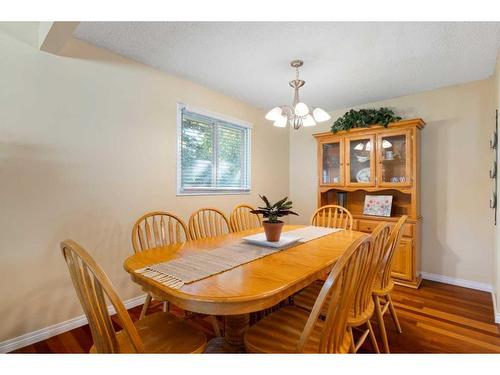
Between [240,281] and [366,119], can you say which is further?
[366,119]

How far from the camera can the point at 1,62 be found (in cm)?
169

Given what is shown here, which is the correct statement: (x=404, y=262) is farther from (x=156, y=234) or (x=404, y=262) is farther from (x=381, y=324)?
(x=156, y=234)

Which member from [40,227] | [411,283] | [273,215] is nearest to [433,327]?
[411,283]

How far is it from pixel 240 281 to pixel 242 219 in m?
1.45

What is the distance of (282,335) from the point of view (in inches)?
48.0

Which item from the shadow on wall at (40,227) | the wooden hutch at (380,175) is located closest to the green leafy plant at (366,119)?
the wooden hutch at (380,175)

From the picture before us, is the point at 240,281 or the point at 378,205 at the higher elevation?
the point at 378,205

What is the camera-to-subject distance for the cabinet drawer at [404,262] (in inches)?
109

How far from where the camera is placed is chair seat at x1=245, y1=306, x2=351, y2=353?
1132 millimetres

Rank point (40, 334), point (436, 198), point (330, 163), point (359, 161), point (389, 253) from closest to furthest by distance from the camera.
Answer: point (389, 253) → point (40, 334) → point (436, 198) → point (359, 161) → point (330, 163)

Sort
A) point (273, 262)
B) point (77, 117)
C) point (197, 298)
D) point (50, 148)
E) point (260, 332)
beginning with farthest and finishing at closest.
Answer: point (77, 117) → point (50, 148) → point (273, 262) → point (260, 332) → point (197, 298)
